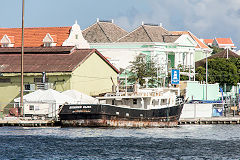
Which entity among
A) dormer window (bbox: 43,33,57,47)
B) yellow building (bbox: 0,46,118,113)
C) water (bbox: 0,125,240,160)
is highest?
dormer window (bbox: 43,33,57,47)

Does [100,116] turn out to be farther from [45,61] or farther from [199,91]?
[199,91]

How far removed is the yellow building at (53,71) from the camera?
102 meters

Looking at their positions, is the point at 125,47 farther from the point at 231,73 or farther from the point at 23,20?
the point at 23,20

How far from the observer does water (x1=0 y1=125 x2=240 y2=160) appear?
57.7 meters

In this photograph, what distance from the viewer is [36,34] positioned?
12838 centimetres

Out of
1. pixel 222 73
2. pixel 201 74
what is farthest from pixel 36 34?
pixel 222 73

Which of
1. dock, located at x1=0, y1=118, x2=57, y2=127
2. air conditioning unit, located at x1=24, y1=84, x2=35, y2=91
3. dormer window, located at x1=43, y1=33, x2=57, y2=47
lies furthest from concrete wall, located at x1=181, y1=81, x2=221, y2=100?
dock, located at x1=0, y1=118, x2=57, y2=127

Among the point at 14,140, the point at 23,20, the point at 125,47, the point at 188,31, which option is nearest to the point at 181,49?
the point at 125,47

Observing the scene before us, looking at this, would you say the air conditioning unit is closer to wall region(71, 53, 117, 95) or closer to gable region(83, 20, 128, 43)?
wall region(71, 53, 117, 95)

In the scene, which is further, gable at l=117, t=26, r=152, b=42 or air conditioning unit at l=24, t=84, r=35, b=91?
gable at l=117, t=26, r=152, b=42

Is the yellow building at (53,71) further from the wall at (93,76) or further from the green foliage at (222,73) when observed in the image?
the green foliage at (222,73)

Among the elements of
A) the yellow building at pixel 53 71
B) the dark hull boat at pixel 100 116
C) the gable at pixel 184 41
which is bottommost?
the dark hull boat at pixel 100 116

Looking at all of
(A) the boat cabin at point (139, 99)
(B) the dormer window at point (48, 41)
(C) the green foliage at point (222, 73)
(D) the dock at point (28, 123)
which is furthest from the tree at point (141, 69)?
(D) the dock at point (28, 123)

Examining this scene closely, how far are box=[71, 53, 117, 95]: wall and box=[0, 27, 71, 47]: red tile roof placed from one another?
17.4 metres
